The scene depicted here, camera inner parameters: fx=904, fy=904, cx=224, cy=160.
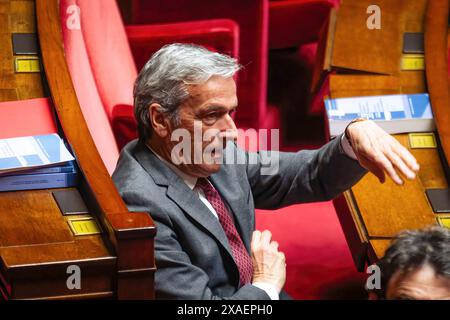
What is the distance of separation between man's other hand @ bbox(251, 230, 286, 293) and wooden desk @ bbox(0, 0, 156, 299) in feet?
0.60

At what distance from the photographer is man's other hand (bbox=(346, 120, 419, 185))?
104cm

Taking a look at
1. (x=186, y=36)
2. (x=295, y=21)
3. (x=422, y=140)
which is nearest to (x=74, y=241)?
(x=422, y=140)

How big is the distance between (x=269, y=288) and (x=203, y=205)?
0.45 ft

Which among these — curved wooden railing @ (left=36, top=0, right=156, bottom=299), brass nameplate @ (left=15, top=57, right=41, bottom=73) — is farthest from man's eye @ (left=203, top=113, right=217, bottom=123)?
brass nameplate @ (left=15, top=57, right=41, bottom=73)

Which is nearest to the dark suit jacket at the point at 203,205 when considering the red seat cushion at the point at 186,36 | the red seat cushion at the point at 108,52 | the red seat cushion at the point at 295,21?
the red seat cushion at the point at 108,52

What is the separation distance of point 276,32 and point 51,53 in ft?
3.19

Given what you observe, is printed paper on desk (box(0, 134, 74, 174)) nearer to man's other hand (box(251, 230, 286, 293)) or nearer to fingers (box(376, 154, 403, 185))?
man's other hand (box(251, 230, 286, 293))

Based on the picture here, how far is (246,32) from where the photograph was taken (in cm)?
190

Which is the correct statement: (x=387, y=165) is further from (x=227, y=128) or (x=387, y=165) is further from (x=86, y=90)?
(x=86, y=90)

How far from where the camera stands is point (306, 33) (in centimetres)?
215

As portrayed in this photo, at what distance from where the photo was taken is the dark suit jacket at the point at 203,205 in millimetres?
1084

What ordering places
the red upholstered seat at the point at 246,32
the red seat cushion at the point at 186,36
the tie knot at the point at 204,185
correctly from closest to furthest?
the tie knot at the point at 204,185 < the red seat cushion at the point at 186,36 < the red upholstered seat at the point at 246,32

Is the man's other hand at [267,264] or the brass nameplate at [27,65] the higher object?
the brass nameplate at [27,65]

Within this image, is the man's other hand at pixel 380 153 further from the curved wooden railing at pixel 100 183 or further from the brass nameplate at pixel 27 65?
the brass nameplate at pixel 27 65
